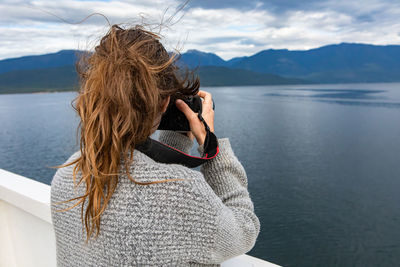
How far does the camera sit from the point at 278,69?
178875mm

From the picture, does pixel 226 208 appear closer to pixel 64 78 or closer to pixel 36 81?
pixel 64 78

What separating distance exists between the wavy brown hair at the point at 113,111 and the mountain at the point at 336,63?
5446 inches

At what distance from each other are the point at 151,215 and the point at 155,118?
0.67 ft

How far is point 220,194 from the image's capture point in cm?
80

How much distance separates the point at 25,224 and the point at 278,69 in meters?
186

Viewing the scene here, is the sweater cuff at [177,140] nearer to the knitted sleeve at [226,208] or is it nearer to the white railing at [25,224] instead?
the knitted sleeve at [226,208]

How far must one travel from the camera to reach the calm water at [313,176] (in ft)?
31.9

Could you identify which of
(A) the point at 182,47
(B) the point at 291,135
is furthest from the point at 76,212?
(B) the point at 291,135

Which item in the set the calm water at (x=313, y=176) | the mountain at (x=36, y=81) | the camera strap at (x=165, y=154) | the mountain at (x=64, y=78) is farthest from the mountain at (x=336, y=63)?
the camera strap at (x=165, y=154)

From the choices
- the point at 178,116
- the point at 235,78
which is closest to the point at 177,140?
the point at 178,116

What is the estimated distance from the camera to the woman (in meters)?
0.60

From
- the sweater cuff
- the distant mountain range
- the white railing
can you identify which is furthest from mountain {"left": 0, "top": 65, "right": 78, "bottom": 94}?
the sweater cuff

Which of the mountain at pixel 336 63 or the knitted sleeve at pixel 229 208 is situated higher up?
the mountain at pixel 336 63

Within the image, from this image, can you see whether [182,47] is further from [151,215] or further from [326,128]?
[326,128]
